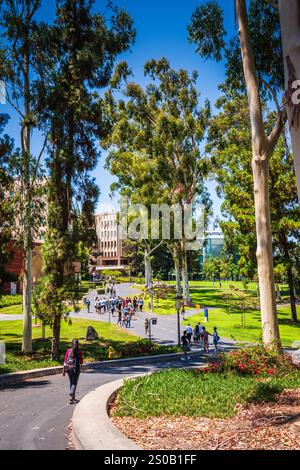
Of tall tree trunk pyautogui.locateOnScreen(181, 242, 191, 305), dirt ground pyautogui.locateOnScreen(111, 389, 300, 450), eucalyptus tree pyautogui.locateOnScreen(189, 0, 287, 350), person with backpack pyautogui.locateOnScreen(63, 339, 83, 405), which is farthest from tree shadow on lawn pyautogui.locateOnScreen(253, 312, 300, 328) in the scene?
dirt ground pyautogui.locateOnScreen(111, 389, 300, 450)

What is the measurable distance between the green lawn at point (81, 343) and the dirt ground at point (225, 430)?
8892 millimetres

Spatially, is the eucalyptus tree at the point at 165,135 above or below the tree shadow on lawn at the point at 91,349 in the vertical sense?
above

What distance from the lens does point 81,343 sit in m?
22.4

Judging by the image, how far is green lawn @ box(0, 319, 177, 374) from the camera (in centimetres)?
1633

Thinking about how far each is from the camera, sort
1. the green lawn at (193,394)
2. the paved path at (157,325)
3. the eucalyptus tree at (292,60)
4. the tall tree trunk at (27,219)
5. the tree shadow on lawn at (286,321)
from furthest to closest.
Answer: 1. the tree shadow on lawn at (286,321)
2. the paved path at (157,325)
3. the tall tree trunk at (27,219)
4. the green lawn at (193,394)
5. the eucalyptus tree at (292,60)

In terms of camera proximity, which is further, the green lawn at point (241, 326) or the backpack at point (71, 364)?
the green lawn at point (241, 326)

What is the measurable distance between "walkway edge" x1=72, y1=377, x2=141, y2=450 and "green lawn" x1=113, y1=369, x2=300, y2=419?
16.5 inches

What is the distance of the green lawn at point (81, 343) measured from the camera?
16328mm

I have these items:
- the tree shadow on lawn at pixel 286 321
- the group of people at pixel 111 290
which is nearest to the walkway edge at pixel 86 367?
the tree shadow on lawn at pixel 286 321

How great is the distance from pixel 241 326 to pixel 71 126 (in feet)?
70.6

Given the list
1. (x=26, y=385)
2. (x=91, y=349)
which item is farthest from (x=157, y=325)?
(x=26, y=385)

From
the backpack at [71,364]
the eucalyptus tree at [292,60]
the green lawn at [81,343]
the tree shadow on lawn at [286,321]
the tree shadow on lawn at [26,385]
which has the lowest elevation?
the tree shadow on lawn at [286,321]

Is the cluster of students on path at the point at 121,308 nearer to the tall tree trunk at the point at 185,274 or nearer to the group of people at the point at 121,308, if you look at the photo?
the group of people at the point at 121,308

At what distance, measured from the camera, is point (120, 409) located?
7.31 metres
